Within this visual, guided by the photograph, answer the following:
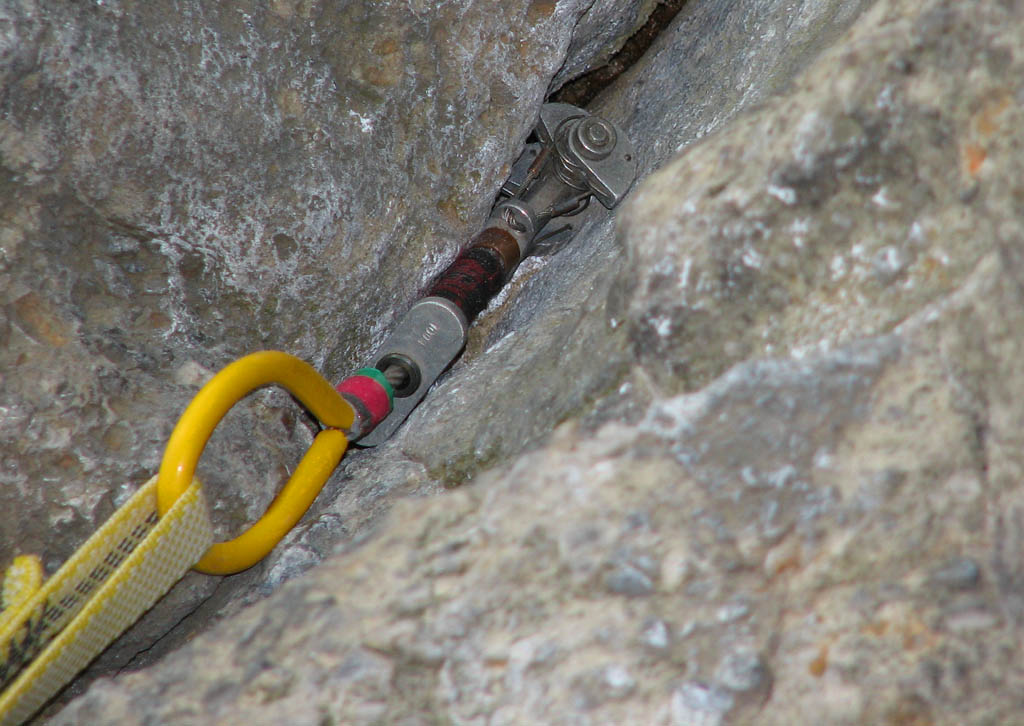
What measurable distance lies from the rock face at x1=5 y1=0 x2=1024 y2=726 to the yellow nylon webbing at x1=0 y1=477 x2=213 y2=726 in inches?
6.4

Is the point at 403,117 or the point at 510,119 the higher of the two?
the point at 403,117

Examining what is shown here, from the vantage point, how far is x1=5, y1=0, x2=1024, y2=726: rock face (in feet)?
2.72

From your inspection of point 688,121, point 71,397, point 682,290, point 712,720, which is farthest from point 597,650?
point 688,121

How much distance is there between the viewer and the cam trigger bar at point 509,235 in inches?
66.0

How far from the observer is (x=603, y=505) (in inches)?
35.5

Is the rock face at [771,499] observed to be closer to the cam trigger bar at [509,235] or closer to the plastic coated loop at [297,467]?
the plastic coated loop at [297,467]

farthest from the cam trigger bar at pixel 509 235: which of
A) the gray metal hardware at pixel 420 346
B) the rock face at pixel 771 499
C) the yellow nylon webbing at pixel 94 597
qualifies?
the rock face at pixel 771 499

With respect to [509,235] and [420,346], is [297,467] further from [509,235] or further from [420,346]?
[509,235]

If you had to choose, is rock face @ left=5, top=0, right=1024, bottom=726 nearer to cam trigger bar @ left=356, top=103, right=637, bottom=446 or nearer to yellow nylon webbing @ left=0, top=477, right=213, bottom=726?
yellow nylon webbing @ left=0, top=477, right=213, bottom=726

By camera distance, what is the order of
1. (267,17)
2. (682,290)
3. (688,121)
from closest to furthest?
(682,290)
(267,17)
(688,121)

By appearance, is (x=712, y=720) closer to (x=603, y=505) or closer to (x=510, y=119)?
(x=603, y=505)

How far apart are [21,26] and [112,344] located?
0.52 m

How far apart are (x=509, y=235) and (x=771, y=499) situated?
1.15 meters

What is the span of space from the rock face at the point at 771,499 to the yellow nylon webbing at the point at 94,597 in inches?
6.4
